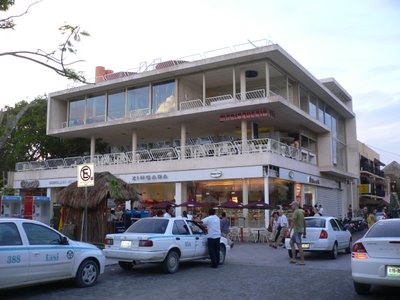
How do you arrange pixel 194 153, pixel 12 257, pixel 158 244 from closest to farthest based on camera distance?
pixel 12 257, pixel 158 244, pixel 194 153

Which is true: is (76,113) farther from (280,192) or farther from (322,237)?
(322,237)

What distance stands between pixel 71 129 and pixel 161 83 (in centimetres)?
931

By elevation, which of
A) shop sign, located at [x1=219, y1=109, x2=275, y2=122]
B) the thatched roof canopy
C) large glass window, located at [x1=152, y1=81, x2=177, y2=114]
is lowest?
the thatched roof canopy

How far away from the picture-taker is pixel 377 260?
26.5 feet

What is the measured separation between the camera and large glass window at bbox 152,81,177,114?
106 ft

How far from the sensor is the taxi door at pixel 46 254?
8.75 metres

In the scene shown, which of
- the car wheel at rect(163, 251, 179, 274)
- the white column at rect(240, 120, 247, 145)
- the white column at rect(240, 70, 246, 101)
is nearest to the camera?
the car wheel at rect(163, 251, 179, 274)

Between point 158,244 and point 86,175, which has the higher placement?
point 86,175

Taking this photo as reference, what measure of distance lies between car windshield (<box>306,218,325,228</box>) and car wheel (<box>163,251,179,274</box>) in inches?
229

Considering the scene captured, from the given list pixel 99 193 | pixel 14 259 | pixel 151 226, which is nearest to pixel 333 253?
pixel 151 226

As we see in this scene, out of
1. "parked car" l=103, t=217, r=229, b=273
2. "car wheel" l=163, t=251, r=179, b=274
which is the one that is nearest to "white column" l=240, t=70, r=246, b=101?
"parked car" l=103, t=217, r=229, b=273

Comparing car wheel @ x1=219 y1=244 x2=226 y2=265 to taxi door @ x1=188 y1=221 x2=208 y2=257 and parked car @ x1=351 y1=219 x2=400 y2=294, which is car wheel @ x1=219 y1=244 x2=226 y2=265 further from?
parked car @ x1=351 y1=219 x2=400 y2=294

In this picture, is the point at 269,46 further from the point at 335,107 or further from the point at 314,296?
the point at 314,296

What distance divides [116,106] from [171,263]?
1002 inches
